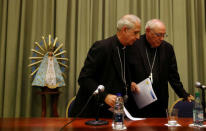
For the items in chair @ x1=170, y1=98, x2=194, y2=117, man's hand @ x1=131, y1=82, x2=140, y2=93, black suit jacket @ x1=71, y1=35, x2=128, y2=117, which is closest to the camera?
black suit jacket @ x1=71, y1=35, x2=128, y2=117

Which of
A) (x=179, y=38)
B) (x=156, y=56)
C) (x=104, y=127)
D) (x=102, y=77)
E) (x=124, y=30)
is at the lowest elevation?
Answer: (x=104, y=127)

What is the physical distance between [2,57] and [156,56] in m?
2.57

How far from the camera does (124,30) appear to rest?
82.1 inches

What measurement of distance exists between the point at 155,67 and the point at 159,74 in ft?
0.32

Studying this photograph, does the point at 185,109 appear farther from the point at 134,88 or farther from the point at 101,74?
the point at 101,74

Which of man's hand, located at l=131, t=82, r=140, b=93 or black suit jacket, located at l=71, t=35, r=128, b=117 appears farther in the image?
man's hand, located at l=131, t=82, r=140, b=93

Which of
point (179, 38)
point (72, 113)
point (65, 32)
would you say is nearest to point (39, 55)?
point (65, 32)

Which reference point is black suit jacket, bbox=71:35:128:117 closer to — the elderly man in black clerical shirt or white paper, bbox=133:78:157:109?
the elderly man in black clerical shirt

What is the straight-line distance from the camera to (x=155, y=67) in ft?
8.51

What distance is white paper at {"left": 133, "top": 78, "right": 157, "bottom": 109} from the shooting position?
82.7 inches

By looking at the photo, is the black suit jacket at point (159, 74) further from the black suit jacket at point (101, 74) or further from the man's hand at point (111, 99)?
the man's hand at point (111, 99)

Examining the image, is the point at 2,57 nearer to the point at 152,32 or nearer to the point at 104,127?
the point at 152,32

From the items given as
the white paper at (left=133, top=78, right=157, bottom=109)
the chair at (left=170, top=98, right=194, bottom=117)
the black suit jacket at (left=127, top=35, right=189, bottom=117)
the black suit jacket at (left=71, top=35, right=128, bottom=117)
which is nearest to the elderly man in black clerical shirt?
the black suit jacket at (left=71, top=35, right=128, bottom=117)

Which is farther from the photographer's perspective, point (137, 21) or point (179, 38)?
point (179, 38)
